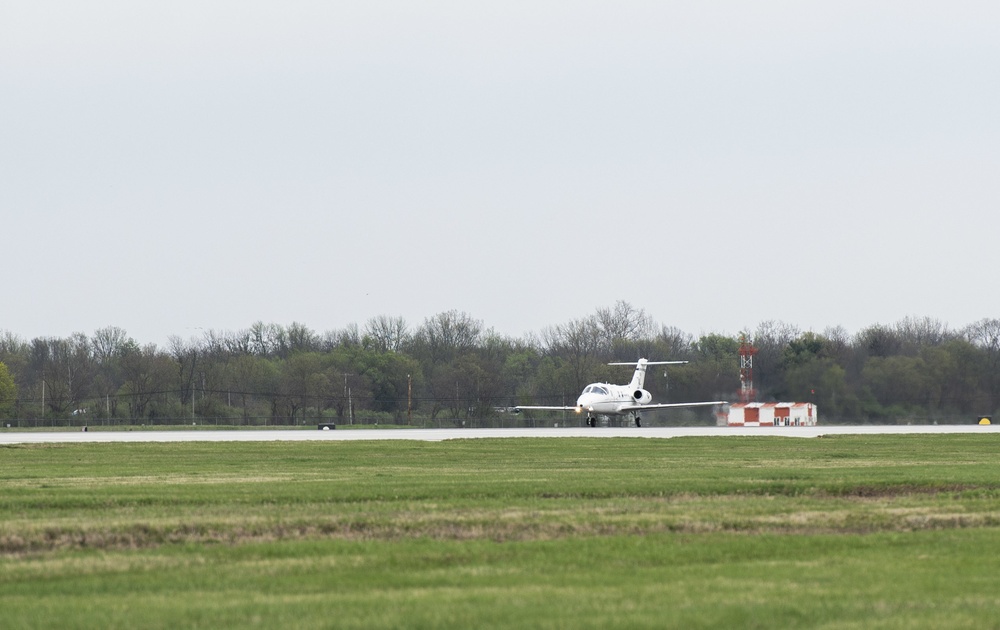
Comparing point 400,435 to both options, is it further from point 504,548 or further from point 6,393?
point 6,393

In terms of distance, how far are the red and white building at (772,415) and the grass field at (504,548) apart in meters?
48.5

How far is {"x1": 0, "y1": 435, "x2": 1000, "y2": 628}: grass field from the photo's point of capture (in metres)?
10.6

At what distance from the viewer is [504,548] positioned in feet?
47.4

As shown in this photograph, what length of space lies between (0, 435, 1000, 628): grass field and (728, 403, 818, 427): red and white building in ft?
159

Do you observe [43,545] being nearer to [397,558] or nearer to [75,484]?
[397,558]

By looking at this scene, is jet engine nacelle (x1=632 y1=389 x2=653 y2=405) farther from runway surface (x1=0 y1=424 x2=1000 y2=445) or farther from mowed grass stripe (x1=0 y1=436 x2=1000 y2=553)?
mowed grass stripe (x1=0 y1=436 x2=1000 y2=553)

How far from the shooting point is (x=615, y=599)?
1112 cm

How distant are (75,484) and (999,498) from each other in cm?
1687

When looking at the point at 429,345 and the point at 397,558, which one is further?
the point at 429,345

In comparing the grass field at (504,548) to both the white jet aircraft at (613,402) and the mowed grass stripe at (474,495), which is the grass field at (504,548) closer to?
the mowed grass stripe at (474,495)

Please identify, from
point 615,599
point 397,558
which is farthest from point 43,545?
point 615,599

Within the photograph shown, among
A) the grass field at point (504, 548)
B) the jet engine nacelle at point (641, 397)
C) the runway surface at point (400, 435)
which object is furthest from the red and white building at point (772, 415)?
the grass field at point (504, 548)

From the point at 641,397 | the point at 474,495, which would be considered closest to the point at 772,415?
the point at 641,397

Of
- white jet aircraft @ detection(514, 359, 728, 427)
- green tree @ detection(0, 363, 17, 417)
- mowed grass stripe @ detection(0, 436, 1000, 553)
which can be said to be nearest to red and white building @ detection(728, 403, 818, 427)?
white jet aircraft @ detection(514, 359, 728, 427)
